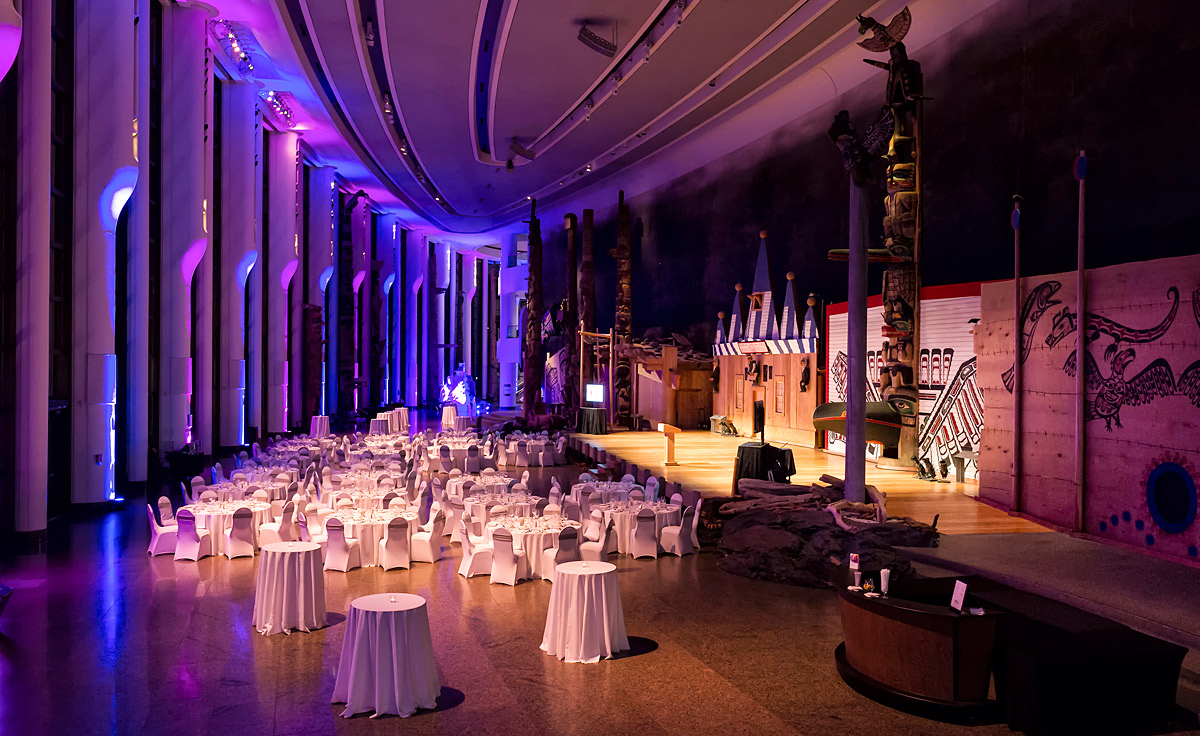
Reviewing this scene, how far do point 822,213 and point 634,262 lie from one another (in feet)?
32.6

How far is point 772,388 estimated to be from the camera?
A: 1930cm

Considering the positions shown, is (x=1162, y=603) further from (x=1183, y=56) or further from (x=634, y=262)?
(x=634, y=262)

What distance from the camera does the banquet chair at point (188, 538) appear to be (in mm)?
9531

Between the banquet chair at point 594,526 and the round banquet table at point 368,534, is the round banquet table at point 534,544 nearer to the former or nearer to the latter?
the banquet chair at point 594,526

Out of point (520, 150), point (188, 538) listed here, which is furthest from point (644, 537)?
point (520, 150)

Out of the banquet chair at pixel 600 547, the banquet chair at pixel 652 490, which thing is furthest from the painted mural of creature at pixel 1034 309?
the banquet chair at pixel 600 547

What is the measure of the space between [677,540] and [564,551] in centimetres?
197

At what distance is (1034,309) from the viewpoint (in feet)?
32.7

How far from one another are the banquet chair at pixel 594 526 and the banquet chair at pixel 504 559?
1074mm

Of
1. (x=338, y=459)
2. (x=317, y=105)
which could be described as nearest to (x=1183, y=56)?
(x=338, y=459)

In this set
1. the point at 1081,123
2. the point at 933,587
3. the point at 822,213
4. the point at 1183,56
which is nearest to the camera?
the point at 933,587

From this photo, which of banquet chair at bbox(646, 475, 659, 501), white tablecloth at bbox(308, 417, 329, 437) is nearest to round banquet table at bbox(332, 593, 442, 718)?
banquet chair at bbox(646, 475, 659, 501)

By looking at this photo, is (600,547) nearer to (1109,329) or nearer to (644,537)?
(644,537)

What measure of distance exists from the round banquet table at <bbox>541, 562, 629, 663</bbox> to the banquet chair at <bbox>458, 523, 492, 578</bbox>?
250 centimetres
